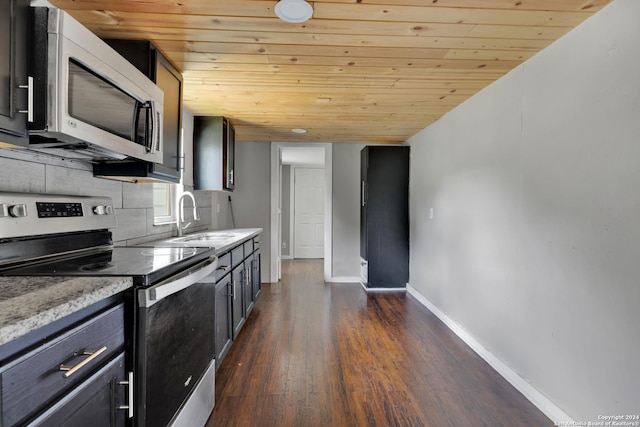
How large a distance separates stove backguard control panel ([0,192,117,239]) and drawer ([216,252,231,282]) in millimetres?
662

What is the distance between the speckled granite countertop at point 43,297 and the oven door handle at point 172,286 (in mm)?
68

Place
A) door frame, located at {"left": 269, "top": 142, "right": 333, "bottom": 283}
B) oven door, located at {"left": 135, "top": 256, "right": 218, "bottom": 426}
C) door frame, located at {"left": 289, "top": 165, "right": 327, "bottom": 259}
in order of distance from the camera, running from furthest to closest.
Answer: door frame, located at {"left": 289, "top": 165, "right": 327, "bottom": 259}
door frame, located at {"left": 269, "top": 142, "right": 333, "bottom": 283}
oven door, located at {"left": 135, "top": 256, "right": 218, "bottom": 426}

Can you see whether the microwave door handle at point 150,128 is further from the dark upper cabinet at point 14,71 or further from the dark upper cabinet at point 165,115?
the dark upper cabinet at point 14,71

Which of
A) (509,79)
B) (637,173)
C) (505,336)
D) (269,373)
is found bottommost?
(269,373)

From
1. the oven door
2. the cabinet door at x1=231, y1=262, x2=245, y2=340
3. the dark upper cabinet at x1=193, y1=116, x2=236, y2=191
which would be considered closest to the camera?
the oven door

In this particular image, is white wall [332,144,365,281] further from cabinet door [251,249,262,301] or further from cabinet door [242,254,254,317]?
cabinet door [242,254,254,317]

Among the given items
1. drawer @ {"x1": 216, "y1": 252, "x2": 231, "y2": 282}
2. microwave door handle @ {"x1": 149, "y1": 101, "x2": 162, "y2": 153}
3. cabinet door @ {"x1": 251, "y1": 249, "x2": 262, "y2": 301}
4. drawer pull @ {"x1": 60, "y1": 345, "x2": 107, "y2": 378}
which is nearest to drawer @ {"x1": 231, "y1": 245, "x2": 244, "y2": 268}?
drawer @ {"x1": 216, "y1": 252, "x2": 231, "y2": 282}

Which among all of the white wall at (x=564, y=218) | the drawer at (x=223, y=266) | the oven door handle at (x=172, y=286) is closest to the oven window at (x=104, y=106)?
the oven door handle at (x=172, y=286)

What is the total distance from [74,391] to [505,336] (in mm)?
2337

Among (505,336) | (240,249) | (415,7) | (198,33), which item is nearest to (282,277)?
(240,249)

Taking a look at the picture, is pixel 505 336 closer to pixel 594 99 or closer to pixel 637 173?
→ pixel 637 173

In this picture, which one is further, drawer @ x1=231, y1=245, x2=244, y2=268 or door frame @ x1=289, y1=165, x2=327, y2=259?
door frame @ x1=289, y1=165, x2=327, y2=259

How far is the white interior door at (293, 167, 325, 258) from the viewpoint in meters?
7.08

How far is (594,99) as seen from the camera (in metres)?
1.50
